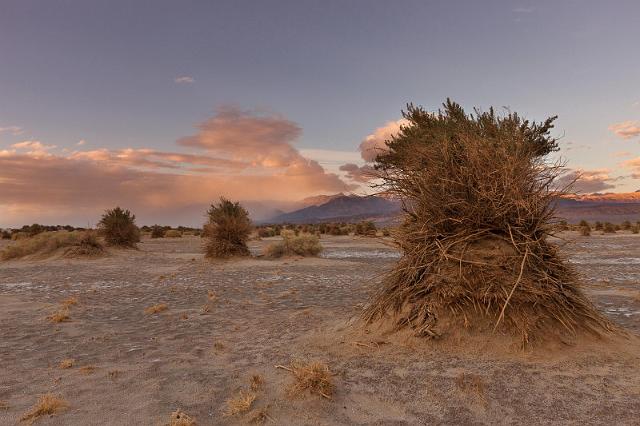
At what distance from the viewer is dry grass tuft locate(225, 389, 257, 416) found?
14.1 ft

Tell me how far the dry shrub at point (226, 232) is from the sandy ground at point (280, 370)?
9.85 metres

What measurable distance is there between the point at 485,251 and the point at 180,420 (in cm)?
430

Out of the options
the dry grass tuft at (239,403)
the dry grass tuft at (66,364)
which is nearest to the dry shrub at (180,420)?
the dry grass tuft at (239,403)

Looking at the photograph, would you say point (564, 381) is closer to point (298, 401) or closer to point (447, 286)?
point (447, 286)

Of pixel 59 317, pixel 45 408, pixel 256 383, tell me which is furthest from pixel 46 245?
pixel 256 383

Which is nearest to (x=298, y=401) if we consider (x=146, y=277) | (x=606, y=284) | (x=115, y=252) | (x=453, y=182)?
(x=453, y=182)

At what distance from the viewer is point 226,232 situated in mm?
21172

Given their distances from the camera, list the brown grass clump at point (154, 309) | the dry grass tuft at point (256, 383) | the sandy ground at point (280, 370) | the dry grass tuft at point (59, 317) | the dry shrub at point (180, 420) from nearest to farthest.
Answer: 1. the dry shrub at point (180, 420)
2. the sandy ground at point (280, 370)
3. the dry grass tuft at point (256, 383)
4. the dry grass tuft at point (59, 317)
5. the brown grass clump at point (154, 309)

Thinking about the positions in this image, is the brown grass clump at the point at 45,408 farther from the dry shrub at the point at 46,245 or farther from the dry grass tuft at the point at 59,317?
the dry shrub at the point at 46,245

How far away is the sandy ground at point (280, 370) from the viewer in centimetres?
428

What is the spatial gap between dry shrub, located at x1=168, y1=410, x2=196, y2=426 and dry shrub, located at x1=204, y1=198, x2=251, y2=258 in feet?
55.6

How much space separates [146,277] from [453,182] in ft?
44.5

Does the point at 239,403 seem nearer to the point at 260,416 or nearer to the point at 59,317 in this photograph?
the point at 260,416

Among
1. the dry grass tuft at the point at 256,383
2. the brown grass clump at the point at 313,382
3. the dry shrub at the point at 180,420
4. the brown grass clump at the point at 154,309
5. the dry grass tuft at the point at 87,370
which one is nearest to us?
the dry shrub at the point at 180,420
